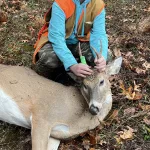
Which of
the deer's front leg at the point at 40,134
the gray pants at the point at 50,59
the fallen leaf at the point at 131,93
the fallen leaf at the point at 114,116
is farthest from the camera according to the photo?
the fallen leaf at the point at 131,93

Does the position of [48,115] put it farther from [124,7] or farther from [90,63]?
[124,7]

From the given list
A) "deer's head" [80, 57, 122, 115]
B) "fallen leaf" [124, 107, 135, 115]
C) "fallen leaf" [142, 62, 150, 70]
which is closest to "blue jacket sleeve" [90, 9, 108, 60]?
"deer's head" [80, 57, 122, 115]

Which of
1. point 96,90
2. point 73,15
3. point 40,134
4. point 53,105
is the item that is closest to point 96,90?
point 96,90

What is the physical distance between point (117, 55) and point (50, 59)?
1416 mm

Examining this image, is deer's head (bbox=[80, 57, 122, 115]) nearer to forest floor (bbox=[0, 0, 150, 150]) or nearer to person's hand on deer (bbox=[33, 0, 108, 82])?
person's hand on deer (bbox=[33, 0, 108, 82])

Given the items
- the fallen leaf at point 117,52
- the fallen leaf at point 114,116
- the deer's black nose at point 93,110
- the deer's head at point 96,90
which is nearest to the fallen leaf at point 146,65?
the fallen leaf at point 117,52

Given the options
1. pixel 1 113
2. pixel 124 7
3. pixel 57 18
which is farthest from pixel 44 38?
pixel 124 7

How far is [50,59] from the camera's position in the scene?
4781 mm

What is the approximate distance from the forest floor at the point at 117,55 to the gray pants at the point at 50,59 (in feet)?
2.01

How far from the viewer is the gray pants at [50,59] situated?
15.6 ft

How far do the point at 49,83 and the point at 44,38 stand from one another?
66 centimetres

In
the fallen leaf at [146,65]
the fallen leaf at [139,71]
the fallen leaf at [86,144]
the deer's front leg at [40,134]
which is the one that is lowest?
Answer: the fallen leaf at [86,144]

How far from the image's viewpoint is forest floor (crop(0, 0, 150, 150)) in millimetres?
4258

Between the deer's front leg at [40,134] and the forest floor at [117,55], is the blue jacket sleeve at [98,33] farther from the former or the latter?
the deer's front leg at [40,134]
